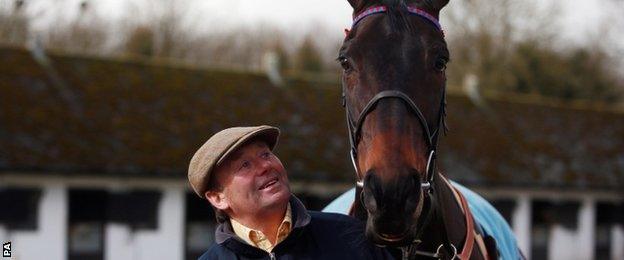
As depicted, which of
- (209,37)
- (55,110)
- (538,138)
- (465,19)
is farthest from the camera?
(209,37)

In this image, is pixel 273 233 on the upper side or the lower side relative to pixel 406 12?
lower

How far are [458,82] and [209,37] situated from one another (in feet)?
49.5

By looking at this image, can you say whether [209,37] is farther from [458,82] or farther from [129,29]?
[458,82]

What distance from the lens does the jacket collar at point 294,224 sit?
3057 millimetres

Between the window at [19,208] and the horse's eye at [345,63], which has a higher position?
the horse's eye at [345,63]

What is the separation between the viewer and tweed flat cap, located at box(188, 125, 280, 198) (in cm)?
308

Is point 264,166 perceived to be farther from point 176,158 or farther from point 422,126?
point 176,158

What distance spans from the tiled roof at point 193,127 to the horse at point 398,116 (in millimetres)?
10817

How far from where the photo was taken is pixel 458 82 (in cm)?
3528

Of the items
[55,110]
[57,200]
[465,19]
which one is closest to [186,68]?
[55,110]

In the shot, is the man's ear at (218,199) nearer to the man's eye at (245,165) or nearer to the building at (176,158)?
the man's eye at (245,165)

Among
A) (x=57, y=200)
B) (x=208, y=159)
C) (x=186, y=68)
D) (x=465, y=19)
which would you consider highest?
(x=465, y=19)

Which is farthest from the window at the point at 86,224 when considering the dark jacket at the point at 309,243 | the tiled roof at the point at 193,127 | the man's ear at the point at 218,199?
the dark jacket at the point at 309,243

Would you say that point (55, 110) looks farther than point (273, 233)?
Yes
